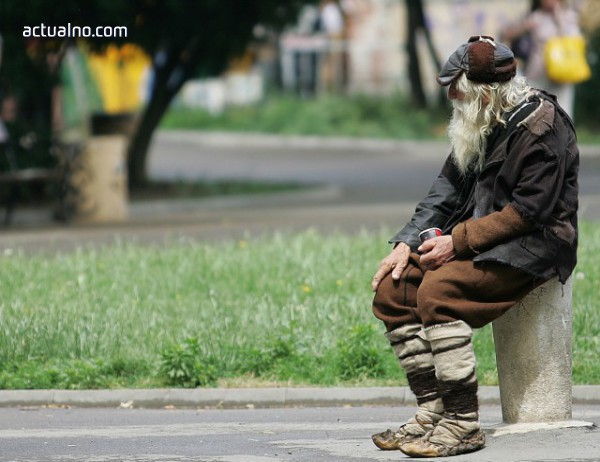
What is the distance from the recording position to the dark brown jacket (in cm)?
546

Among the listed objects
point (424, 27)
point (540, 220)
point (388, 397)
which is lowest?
point (388, 397)

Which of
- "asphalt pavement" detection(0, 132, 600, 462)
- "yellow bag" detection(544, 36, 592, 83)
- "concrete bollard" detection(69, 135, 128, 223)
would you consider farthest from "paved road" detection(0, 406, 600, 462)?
"concrete bollard" detection(69, 135, 128, 223)

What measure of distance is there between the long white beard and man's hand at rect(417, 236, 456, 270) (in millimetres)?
343

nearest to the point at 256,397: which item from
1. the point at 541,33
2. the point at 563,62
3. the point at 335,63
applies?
the point at 563,62

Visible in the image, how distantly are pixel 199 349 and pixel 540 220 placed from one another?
2.87m

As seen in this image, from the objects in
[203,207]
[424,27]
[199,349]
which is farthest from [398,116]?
[199,349]

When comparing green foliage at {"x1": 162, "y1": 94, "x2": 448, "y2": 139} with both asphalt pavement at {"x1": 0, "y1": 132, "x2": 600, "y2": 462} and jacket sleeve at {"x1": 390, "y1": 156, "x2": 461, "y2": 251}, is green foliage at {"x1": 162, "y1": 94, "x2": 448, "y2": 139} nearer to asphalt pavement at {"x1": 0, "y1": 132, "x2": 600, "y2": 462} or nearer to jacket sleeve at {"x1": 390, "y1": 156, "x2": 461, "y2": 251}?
asphalt pavement at {"x1": 0, "y1": 132, "x2": 600, "y2": 462}

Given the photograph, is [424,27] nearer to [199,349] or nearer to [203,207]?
[203,207]

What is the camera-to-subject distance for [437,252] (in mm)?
5656

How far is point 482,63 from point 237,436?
2.16 metres

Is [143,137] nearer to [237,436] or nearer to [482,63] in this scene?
[237,436]

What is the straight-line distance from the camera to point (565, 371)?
582 cm

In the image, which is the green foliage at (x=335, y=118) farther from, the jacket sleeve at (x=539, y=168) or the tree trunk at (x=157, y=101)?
the jacket sleeve at (x=539, y=168)

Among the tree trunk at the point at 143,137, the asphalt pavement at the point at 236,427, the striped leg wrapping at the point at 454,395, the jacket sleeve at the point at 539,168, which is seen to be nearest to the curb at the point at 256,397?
the asphalt pavement at the point at 236,427
